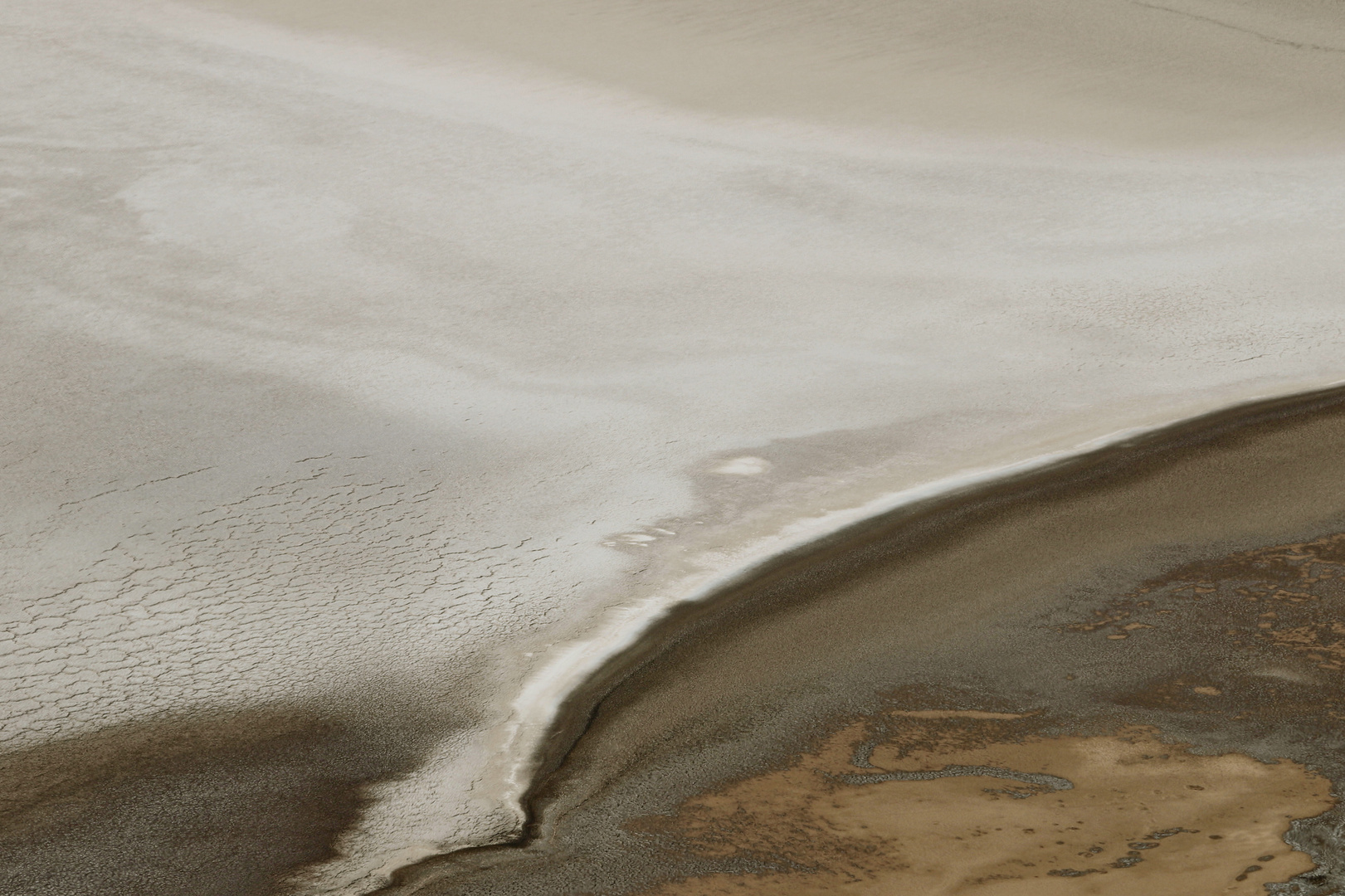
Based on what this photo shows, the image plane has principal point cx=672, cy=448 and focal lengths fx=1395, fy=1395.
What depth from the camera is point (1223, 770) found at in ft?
6.57

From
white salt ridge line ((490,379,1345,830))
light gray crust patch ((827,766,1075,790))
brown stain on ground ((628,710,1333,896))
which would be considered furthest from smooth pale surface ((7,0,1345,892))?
light gray crust patch ((827,766,1075,790))

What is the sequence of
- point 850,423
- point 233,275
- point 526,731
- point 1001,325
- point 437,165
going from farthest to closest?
point 437,165
point 233,275
point 1001,325
point 850,423
point 526,731

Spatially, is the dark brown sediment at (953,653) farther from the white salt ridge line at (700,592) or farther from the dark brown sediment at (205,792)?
the dark brown sediment at (205,792)

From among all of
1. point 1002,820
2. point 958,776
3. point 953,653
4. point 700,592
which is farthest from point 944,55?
point 1002,820

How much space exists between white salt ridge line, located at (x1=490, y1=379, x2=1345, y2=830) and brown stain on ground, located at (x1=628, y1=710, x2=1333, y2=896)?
0.31 meters

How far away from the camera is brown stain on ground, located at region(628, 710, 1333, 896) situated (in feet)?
5.83

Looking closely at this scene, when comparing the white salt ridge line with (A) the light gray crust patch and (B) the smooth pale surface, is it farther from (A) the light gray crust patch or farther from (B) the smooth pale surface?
(A) the light gray crust patch

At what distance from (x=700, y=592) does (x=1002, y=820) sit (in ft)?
2.67

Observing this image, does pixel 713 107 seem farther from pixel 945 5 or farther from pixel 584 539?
pixel 584 539

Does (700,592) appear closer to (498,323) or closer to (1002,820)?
(1002,820)

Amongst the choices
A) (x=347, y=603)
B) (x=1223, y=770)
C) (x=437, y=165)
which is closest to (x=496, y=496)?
(x=347, y=603)

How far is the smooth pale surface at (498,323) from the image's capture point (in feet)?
8.16

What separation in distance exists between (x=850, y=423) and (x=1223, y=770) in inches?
54.3

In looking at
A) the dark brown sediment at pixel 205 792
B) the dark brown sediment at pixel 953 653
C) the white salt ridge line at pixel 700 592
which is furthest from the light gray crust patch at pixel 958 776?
the dark brown sediment at pixel 205 792
